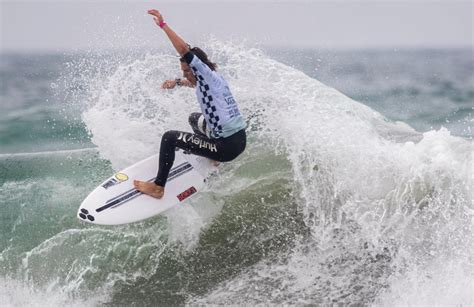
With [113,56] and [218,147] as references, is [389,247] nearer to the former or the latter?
[218,147]

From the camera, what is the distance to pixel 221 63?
7.85 m

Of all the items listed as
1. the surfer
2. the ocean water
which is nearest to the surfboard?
the surfer

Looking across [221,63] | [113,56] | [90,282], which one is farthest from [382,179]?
[113,56]

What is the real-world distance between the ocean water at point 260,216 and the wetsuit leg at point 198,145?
89cm

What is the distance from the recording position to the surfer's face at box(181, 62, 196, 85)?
591 cm

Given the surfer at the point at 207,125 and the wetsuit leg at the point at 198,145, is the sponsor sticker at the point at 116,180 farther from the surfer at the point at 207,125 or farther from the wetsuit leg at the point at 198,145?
the wetsuit leg at the point at 198,145

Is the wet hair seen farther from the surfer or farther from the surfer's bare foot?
the surfer's bare foot

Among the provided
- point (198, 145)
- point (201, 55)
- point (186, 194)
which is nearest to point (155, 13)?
point (201, 55)

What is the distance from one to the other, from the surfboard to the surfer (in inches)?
4.9

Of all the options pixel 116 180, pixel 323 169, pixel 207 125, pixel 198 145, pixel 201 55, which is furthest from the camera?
pixel 323 169

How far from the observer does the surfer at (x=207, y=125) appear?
19.2 feet

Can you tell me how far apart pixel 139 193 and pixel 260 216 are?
1527 mm

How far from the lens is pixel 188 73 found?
19.7 ft

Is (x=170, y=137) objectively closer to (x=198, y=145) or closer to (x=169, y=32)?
(x=198, y=145)
